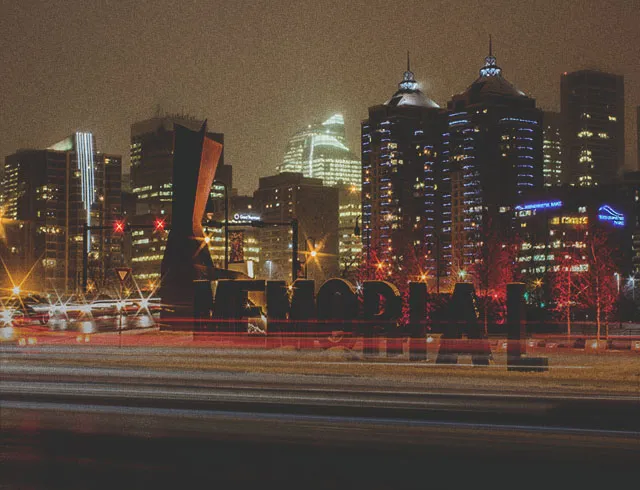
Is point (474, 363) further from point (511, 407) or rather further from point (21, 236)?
point (21, 236)

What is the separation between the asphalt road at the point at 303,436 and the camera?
1405 centimetres

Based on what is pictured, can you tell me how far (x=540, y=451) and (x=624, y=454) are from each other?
1399mm

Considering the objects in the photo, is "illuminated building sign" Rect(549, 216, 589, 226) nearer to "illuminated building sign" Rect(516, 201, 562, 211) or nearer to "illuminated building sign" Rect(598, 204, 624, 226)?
"illuminated building sign" Rect(516, 201, 562, 211)

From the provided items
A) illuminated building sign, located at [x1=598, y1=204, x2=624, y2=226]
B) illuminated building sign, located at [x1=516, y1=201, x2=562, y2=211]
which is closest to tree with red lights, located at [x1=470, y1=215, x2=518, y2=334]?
illuminated building sign, located at [x1=598, y1=204, x2=624, y2=226]

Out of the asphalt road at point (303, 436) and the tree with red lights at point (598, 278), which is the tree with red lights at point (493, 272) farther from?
the asphalt road at point (303, 436)

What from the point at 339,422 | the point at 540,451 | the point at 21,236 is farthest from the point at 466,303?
the point at 21,236

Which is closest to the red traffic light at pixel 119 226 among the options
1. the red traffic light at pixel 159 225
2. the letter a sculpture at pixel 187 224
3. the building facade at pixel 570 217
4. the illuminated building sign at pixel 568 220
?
the red traffic light at pixel 159 225

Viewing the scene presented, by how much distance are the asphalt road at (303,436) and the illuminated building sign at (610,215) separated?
14599 cm

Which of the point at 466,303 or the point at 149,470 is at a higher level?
the point at 466,303

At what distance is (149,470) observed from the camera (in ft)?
47.3

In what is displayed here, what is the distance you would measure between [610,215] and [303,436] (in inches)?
6157

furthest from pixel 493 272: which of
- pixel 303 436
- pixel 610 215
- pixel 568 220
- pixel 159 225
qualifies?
pixel 568 220

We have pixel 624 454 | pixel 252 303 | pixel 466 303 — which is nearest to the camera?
pixel 624 454

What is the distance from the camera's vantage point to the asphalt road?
46.1ft
